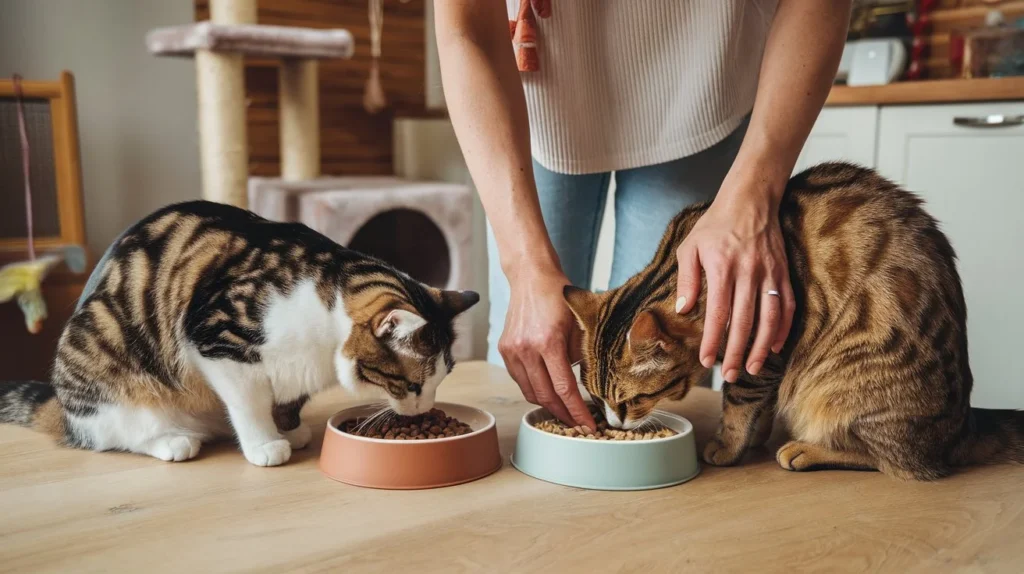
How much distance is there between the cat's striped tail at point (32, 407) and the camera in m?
1.16

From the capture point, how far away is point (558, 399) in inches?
42.4

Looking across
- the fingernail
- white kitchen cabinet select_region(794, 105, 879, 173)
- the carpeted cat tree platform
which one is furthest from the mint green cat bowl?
white kitchen cabinet select_region(794, 105, 879, 173)

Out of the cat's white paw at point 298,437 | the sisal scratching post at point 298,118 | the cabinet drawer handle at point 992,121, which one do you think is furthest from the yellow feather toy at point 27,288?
the cabinet drawer handle at point 992,121

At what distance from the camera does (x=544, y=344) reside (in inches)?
41.2

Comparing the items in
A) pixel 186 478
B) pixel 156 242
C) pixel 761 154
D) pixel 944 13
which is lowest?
pixel 186 478

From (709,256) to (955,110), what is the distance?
5.85ft

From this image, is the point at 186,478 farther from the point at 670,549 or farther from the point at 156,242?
the point at 670,549

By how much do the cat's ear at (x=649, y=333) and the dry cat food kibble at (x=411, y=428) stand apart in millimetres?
234

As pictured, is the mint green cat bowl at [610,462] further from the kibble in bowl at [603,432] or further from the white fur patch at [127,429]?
the white fur patch at [127,429]

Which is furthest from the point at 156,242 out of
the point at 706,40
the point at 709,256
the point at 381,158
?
the point at 381,158

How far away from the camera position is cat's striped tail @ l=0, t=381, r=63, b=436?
1.16m

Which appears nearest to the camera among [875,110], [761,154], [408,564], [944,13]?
[408,564]

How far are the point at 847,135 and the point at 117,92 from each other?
7.92 feet

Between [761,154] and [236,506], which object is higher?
[761,154]
